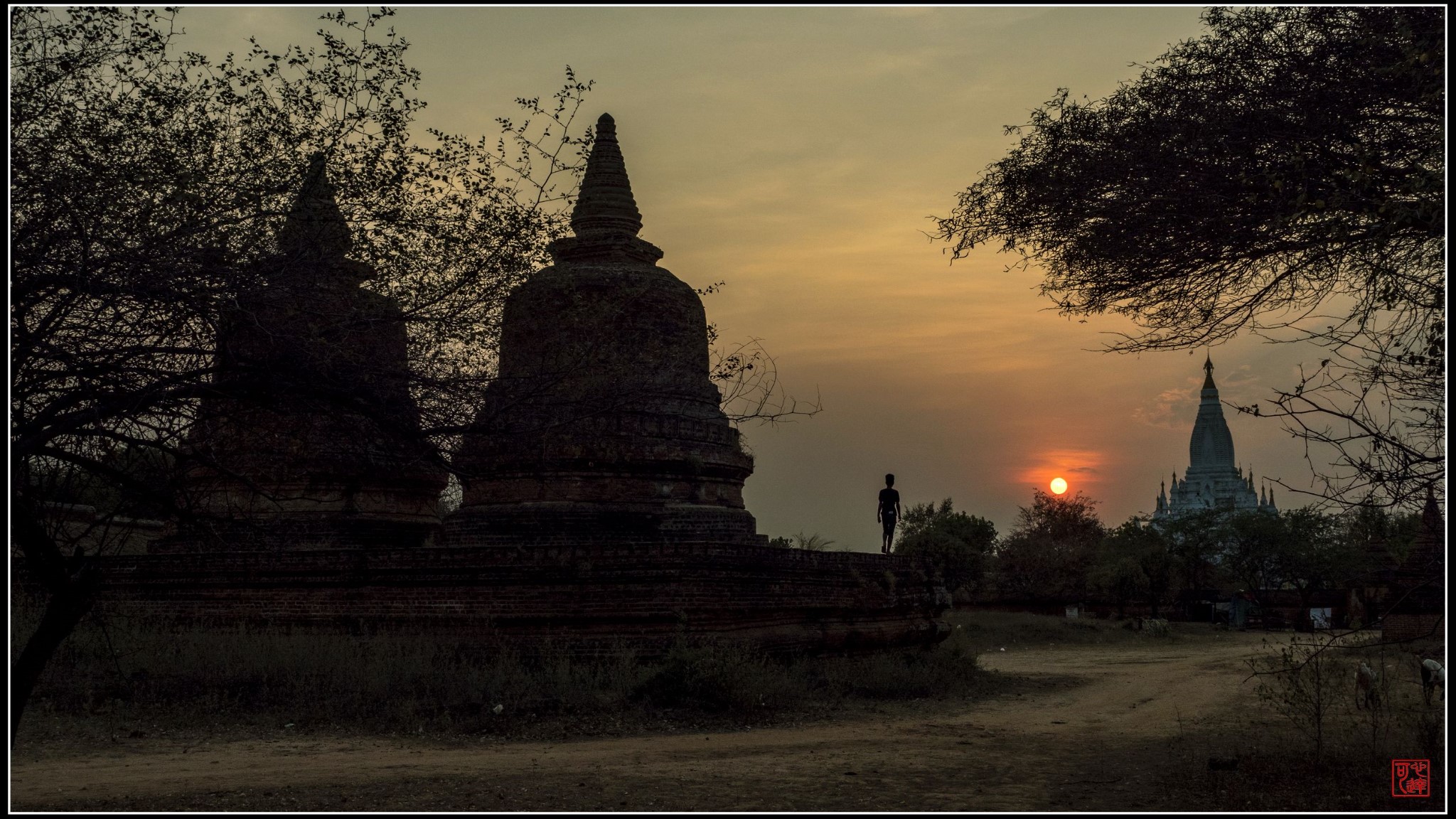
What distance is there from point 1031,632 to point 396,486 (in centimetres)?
1906

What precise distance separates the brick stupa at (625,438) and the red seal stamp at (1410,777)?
9.33 meters

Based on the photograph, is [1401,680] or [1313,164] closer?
[1313,164]

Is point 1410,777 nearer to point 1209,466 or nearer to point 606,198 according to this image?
point 606,198

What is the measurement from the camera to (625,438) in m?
17.9

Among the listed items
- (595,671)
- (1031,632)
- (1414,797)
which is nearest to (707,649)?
(595,671)

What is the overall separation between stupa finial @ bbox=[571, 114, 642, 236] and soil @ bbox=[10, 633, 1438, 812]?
894 cm

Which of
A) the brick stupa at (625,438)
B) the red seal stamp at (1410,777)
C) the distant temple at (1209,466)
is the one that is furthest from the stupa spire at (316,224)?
the distant temple at (1209,466)

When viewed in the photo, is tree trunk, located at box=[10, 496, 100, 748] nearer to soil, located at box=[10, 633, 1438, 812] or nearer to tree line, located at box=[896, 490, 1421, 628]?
soil, located at box=[10, 633, 1438, 812]

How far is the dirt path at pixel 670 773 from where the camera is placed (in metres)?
8.52

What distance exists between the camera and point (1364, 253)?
886 cm

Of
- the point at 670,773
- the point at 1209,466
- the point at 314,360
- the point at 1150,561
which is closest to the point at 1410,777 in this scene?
the point at 670,773

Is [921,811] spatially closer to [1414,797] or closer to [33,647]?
[1414,797]

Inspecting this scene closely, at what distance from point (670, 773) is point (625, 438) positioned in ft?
28.0

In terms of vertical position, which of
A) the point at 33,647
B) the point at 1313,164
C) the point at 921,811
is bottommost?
the point at 921,811
